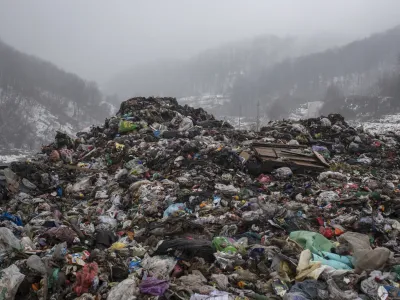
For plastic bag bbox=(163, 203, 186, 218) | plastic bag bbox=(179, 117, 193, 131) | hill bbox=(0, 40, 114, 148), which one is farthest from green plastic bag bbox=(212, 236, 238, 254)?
hill bbox=(0, 40, 114, 148)

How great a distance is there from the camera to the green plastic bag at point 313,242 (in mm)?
3857

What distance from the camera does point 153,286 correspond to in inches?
121

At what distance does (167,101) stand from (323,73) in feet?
238

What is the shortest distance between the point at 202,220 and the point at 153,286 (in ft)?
6.58

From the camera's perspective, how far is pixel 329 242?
400 cm

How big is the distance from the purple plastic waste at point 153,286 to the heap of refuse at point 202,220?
0.01 meters

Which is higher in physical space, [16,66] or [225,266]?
[16,66]

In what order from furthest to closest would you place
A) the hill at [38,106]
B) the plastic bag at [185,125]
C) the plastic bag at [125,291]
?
1. the hill at [38,106]
2. the plastic bag at [185,125]
3. the plastic bag at [125,291]

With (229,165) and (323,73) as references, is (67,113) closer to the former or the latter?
(323,73)

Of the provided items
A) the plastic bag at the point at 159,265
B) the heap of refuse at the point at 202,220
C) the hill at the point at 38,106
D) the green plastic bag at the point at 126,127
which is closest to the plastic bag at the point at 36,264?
the heap of refuse at the point at 202,220

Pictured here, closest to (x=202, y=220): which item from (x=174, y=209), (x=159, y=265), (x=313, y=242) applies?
(x=174, y=209)

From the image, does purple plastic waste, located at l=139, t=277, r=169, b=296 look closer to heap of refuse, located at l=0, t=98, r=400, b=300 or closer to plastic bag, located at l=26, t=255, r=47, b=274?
heap of refuse, located at l=0, t=98, r=400, b=300

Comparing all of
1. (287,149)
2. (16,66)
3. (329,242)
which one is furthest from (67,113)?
(329,242)

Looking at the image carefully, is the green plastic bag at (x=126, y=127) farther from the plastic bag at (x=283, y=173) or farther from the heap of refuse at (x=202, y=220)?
the plastic bag at (x=283, y=173)
